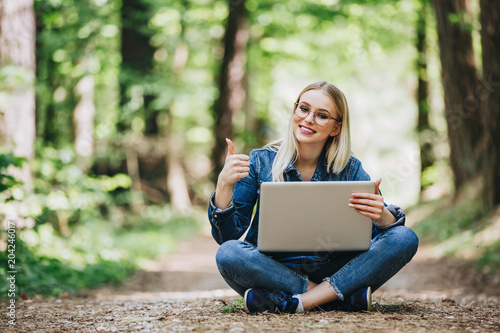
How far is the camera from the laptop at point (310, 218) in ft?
9.16

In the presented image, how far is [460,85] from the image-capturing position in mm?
8828

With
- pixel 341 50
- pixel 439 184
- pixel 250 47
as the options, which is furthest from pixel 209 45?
pixel 439 184

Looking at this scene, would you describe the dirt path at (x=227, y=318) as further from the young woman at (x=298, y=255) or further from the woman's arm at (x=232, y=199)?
the woman's arm at (x=232, y=199)

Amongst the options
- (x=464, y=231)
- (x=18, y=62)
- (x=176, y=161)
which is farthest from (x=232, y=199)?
(x=176, y=161)

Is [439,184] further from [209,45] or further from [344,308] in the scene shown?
[344,308]

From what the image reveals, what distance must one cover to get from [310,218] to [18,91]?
429 centimetres

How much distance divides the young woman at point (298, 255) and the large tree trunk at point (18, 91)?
11.5ft

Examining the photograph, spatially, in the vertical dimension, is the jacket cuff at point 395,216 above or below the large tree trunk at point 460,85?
below

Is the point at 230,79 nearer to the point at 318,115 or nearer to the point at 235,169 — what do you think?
the point at 318,115

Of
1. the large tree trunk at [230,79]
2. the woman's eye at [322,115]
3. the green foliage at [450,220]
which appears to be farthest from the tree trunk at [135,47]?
the woman's eye at [322,115]

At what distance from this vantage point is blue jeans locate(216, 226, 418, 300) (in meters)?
2.99

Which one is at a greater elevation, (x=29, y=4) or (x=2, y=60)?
(x=29, y=4)

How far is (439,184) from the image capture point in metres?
13.7

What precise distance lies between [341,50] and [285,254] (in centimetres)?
1313
